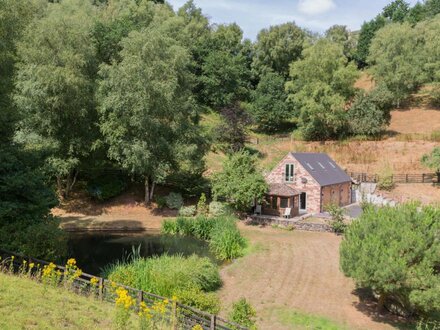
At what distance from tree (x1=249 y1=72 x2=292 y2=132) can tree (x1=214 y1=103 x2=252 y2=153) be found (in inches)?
404

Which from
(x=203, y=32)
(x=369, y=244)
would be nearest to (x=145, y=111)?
(x=369, y=244)

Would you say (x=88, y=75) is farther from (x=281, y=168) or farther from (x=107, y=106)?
(x=281, y=168)

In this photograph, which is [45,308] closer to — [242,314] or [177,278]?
[242,314]

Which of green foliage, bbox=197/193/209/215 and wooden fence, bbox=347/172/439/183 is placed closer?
green foliage, bbox=197/193/209/215

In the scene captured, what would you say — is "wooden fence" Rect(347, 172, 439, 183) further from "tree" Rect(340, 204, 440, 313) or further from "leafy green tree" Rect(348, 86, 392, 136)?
"tree" Rect(340, 204, 440, 313)

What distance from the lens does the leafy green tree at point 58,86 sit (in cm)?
3041

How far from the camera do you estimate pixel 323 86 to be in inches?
2010

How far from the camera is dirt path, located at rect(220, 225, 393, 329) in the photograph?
1697 cm

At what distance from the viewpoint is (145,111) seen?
106ft

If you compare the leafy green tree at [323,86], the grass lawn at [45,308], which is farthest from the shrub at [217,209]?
the leafy green tree at [323,86]

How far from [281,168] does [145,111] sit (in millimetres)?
12214

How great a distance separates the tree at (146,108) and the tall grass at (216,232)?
223 inches

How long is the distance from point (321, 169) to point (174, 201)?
13.1m

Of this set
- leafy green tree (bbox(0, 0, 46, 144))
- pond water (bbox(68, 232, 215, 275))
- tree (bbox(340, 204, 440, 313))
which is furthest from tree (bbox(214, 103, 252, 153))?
tree (bbox(340, 204, 440, 313))
